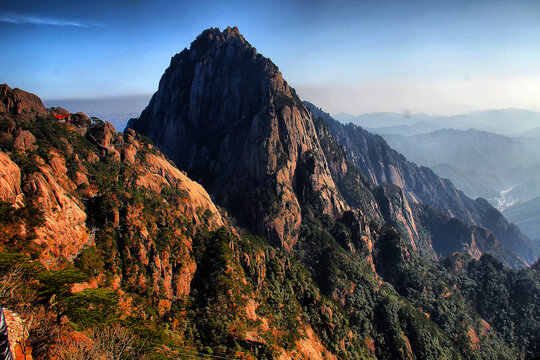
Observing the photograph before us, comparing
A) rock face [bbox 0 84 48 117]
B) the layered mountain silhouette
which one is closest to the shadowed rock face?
the layered mountain silhouette

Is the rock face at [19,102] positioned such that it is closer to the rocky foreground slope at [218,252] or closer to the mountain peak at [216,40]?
the rocky foreground slope at [218,252]

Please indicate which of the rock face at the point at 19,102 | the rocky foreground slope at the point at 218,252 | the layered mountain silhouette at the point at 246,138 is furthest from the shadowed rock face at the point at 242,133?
the rock face at the point at 19,102

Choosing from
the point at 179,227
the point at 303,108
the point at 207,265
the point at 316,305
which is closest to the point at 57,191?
the point at 179,227

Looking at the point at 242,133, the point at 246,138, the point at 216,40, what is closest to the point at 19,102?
the point at 246,138

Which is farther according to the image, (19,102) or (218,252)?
(218,252)

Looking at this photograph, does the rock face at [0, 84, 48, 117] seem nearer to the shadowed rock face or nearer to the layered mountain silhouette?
the layered mountain silhouette

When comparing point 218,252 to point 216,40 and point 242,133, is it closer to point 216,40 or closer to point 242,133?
point 242,133

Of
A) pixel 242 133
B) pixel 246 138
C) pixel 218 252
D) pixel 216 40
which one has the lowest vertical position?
pixel 218 252
